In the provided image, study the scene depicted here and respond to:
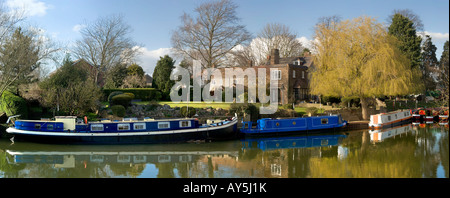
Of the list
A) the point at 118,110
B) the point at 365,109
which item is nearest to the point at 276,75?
the point at 365,109

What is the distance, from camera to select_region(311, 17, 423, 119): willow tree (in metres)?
26.1

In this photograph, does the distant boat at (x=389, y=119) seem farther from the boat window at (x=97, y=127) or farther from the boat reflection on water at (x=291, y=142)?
the boat window at (x=97, y=127)

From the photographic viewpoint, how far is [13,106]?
77.5 ft

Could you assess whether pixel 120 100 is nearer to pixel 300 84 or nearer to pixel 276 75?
pixel 276 75

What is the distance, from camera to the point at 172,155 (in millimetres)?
17625

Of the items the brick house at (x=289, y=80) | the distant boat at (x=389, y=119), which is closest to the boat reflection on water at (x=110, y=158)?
the distant boat at (x=389, y=119)

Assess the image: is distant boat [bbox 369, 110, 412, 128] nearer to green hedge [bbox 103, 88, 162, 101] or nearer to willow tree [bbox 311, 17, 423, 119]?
willow tree [bbox 311, 17, 423, 119]

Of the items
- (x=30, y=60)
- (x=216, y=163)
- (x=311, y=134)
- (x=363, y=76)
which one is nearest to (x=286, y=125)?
(x=311, y=134)

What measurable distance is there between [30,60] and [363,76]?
85.2ft

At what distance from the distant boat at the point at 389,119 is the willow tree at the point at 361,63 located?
6.52ft

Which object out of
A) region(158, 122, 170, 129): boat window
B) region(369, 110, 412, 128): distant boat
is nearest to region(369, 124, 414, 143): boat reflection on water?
region(369, 110, 412, 128): distant boat

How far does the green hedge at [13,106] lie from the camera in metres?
23.6

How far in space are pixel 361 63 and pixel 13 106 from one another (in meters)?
27.2
